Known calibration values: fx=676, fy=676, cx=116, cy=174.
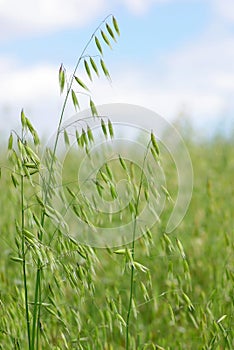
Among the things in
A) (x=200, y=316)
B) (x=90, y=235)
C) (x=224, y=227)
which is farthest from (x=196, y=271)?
(x=200, y=316)

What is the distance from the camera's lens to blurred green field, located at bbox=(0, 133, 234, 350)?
76.6 inches

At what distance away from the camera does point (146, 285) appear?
2273mm

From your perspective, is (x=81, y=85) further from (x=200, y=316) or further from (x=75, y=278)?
(x=200, y=316)

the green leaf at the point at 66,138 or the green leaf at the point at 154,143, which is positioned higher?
A: the green leaf at the point at 66,138

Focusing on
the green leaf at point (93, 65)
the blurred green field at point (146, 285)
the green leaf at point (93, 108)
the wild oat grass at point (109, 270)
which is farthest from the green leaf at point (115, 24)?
the blurred green field at point (146, 285)

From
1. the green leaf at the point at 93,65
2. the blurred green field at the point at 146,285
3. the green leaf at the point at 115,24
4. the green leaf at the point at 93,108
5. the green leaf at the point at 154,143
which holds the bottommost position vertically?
the blurred green field at the point at 146,285

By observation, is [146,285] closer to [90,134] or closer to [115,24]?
[90,134]

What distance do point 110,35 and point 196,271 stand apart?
1940 millimetres

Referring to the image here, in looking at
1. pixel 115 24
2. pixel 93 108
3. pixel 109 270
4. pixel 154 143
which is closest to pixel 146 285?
pixel 154 143

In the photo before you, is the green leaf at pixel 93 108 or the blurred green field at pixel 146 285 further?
the blurred green field at pixel 146 285

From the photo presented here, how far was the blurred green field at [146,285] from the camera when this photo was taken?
195 cm

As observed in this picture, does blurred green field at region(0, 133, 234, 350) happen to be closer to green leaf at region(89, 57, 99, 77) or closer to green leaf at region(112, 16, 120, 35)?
green leaf at region(89, 57, 99, 77)

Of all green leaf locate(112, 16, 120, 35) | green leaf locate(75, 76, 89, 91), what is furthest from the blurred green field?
green leaf locate(112, 16, 120, 35)

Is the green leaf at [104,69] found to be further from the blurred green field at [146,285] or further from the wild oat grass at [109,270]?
the blurred green field at [146,285]
